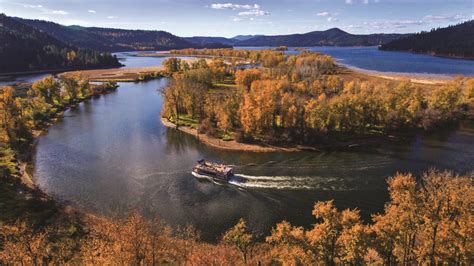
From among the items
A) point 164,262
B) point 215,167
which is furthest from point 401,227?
point 215,167

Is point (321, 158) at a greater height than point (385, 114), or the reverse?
point (385, 114)

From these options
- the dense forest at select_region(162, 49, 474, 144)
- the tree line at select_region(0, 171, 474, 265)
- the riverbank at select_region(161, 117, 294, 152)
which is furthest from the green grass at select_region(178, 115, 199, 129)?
the tree line at select_region(0, 171, 474, 265)

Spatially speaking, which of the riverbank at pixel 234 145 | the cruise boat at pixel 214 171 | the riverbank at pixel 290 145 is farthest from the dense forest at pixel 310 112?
the cruise boat at pixel 214 171

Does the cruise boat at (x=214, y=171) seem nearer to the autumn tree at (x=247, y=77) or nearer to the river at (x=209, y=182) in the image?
the river at (x=209, y=182)

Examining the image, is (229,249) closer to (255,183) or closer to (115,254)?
(115,254)

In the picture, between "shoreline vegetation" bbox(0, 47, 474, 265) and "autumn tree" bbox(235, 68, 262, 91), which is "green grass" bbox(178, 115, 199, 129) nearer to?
"shoreline vegetation" bbox(0, 47, 474, 265)
